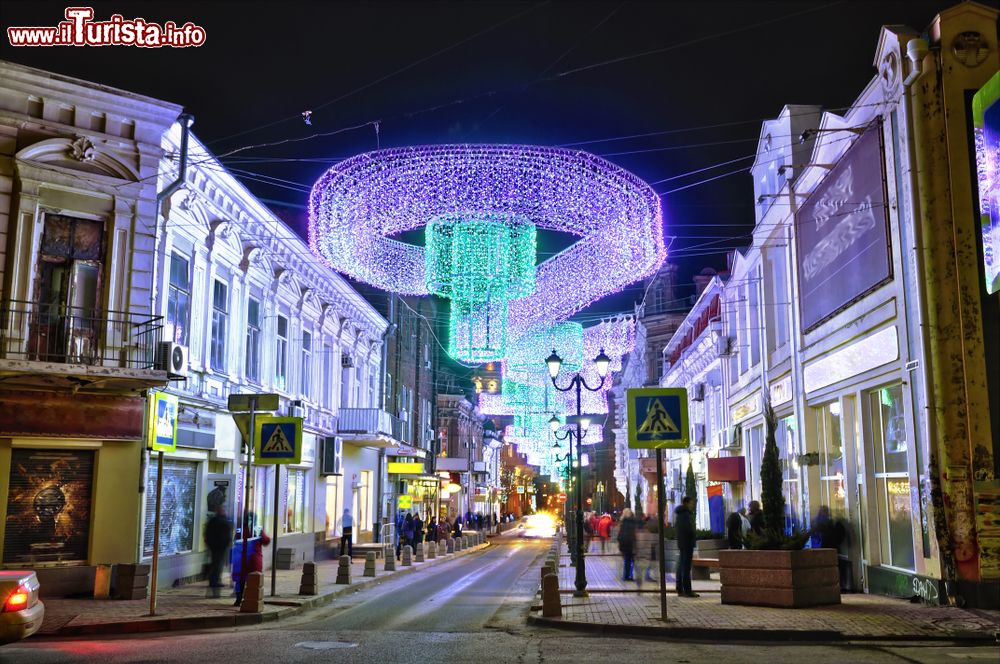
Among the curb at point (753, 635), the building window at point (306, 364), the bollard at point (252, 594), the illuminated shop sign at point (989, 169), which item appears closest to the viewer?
the curb at point (753, 635)

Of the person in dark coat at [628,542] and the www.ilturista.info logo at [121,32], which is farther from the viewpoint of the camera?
the person in dark coat at [628,542]

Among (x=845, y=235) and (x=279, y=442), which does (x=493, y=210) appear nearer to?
(x=279, y=442)

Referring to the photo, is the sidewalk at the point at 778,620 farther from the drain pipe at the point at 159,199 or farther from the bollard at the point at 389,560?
the bollard at the point at 389,560

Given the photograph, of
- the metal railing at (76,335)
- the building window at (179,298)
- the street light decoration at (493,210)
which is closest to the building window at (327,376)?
the building window at (179,298)

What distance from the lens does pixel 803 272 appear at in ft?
68.5

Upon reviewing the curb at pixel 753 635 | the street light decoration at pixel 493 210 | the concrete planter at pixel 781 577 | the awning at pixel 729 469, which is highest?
the street light decoration at pixel 493 210

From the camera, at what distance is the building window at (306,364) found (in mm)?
30312

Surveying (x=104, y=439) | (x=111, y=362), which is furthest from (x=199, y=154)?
(x=104, y=439)

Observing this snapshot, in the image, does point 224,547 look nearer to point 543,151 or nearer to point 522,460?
point 543,151

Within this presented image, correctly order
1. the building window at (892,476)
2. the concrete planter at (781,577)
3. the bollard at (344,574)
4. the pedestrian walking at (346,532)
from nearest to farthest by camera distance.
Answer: the concrete planter at (781,577)
the building window at (892,476)
the bollard at (344,574)
the pedestrian walking at (346,532)

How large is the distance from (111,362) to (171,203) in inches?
147

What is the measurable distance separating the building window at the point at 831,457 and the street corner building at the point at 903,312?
64mm

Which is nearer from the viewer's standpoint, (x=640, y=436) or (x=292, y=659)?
(x=292, y=659)

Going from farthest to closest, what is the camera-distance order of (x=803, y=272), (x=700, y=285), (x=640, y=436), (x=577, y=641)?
1. (x=700, y=285)
2. (x=803, y=272)
3. (x=640, y=436)
4. (x=577, y=641)
